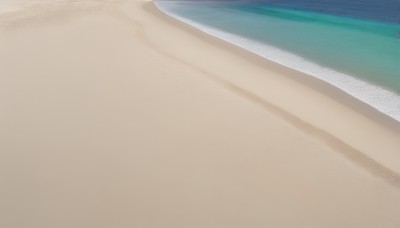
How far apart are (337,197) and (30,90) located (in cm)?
611

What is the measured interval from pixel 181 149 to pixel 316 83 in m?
3.66

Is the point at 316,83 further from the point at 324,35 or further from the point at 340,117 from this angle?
the point at 324,35

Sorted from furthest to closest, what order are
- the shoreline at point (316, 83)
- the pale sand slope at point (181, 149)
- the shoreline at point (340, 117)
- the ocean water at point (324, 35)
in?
the ocean water at point (324, 35)
the shoreline at point (316, 83)
the shoreline at point (340, 117)
the pale sand slope at point (181, 149)

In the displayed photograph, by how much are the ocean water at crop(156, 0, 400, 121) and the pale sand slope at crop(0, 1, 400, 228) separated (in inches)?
40.9

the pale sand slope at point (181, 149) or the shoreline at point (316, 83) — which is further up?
the shoreline at point (316, 83)

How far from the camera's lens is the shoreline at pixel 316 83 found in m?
7.32

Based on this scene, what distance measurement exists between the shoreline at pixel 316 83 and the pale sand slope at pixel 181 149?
184 mm

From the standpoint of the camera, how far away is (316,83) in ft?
28.8

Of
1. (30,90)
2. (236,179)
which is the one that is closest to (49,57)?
(30,90)

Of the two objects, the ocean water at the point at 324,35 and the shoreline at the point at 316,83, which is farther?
the ocean water at the point at 324,35

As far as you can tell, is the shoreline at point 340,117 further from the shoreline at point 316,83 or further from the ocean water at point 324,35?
the ocean water at point 324,35

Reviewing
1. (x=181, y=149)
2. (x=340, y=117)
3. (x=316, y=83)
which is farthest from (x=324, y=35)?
(x=181, y=149)

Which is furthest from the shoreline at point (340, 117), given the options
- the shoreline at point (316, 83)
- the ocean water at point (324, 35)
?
the ocean water at point (324, 35)

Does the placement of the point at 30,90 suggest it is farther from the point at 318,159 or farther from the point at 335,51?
the point at 335,51
